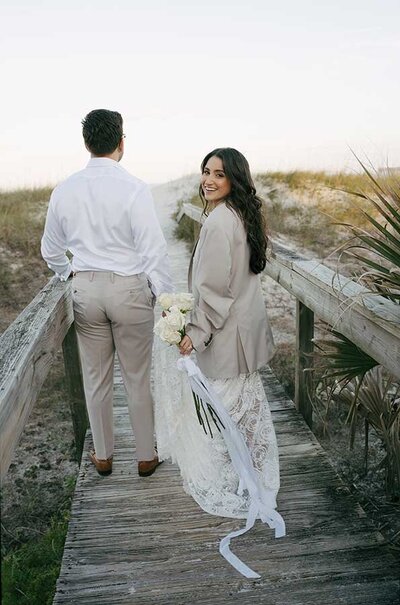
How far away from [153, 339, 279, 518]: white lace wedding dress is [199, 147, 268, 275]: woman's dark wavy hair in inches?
29.1

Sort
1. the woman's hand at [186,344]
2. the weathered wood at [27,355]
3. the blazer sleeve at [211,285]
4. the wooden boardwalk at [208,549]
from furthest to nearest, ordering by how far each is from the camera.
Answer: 1. the woman's hand at [186,344]
2. the blazer sleeve at [211,285]
3. the wooden boardwalk at [208,549]
4. the weathered wood at [27,355]

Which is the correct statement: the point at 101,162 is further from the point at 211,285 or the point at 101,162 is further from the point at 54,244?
the point at 211,285

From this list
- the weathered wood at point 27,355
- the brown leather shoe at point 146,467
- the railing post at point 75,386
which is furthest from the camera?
the railing post at point 75,386

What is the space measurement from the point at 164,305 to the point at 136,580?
1268 mm

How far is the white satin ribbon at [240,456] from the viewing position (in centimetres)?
280

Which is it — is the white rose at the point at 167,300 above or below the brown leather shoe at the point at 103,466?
above

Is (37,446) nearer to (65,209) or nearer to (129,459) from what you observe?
(129,459)

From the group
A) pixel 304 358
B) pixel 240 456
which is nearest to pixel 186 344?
pixel 240 456

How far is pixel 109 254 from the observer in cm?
294

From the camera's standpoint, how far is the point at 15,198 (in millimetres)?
16578

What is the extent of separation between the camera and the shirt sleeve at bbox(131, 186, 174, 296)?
2867mm

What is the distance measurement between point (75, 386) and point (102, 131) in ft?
6.27

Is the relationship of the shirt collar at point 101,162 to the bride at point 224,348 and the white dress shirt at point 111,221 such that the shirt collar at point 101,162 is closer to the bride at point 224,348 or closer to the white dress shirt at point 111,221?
the white dress shirt at point 111,221

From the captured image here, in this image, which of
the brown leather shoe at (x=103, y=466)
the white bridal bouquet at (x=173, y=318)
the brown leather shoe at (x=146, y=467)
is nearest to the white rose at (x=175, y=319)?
the white bridal bouquet at (x=173, y=318)
